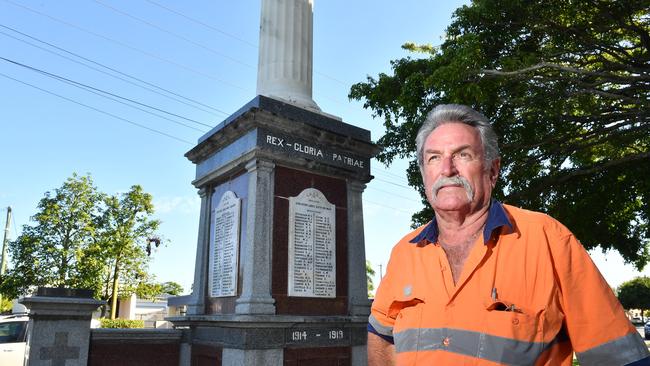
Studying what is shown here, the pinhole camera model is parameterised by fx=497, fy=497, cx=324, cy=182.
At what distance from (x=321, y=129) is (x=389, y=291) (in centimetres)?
529

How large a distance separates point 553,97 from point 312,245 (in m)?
4.91

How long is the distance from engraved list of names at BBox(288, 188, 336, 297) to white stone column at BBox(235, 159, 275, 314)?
14.3 inches

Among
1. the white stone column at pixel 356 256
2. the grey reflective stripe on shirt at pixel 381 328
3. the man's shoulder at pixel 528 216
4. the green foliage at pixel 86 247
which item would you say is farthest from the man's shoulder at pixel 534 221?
the green foliage at pixel 86 247

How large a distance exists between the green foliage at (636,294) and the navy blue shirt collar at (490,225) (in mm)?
69261

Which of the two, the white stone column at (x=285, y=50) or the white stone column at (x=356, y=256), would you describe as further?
the white stone column at (x=285, y=50)

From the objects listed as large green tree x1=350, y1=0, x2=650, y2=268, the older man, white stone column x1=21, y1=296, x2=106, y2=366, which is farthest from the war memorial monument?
the older man

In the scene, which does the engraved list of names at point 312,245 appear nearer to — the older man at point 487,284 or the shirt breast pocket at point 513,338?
the older man at point 487,284

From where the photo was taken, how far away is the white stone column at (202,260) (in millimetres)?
7484

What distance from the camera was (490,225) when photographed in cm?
181

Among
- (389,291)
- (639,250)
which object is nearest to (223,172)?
(389,291)

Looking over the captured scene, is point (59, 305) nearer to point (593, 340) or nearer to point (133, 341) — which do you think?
point (133, 341)

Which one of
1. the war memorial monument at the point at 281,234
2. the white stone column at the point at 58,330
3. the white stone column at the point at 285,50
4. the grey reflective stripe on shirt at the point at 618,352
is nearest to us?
the grey reflective stripe on shirt at the point at 618,352

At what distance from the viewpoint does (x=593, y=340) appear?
1627 millimetres

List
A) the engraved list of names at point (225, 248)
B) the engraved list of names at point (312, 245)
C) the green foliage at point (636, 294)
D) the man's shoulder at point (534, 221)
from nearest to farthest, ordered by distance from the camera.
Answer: the man's shoulder at point (534, 221), the engraved list of names at point (312, 245), the engraved list of names at point (225, 248), the green foliage at point (636, 294)
